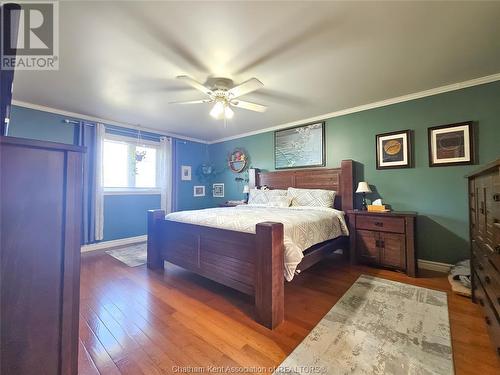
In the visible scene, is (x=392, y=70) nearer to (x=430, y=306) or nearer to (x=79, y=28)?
(x=430, y=306)

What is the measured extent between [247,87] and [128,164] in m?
3.33

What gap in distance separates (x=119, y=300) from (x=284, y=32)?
2.92 metres

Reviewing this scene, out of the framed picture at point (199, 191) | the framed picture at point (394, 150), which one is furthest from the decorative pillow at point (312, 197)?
the framed picture at point (199, 191)

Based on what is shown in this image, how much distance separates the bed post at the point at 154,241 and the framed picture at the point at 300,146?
2.58 meters

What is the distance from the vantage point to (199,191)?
5703 mm

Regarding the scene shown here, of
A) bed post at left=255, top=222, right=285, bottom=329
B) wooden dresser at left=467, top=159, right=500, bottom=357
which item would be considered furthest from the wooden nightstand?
bed post at left=255, top=222, right=285, bottom=329

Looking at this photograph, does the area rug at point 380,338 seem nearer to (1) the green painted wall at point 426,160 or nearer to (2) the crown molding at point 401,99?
Result: (1) the green painted wall at point 426,160

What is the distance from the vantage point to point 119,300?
7.06ft

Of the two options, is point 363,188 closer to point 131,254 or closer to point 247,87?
point 247,87

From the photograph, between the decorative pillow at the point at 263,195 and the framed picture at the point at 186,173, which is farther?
the framed picture at the point at 186,173

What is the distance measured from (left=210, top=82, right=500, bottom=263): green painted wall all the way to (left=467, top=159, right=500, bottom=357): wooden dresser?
1037 mm

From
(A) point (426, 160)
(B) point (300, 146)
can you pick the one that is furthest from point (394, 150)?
(B) point (300, 146)

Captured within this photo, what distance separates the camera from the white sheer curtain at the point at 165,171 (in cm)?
489

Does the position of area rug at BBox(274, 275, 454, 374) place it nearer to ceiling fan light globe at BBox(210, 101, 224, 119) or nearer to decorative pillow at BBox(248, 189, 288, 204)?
decorative pillow at BBox(248, 189, 288, 204)
